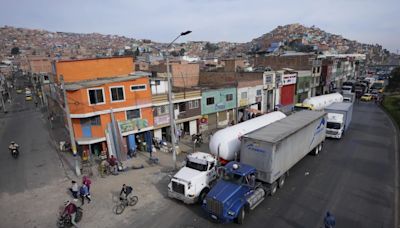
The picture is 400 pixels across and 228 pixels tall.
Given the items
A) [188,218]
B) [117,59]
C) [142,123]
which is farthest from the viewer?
[117,59]

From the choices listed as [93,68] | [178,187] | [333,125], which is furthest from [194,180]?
[333,125]

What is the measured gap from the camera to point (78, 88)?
68.0 feet

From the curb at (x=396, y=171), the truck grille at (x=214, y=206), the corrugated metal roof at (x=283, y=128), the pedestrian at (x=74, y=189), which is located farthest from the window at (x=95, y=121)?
the curb at (x=396, y=171)

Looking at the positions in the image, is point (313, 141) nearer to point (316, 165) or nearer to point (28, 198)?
point (316, 165)

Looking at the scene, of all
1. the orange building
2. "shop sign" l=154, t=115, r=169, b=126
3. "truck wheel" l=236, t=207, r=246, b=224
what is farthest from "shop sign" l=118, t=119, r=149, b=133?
"truck wheel" l=236, t=207, r=246, b=224

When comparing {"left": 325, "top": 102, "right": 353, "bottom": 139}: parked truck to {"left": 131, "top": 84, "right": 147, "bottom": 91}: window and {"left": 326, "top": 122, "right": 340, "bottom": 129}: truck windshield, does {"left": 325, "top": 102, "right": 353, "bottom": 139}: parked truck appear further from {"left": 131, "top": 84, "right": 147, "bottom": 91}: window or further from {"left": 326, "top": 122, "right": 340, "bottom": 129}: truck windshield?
{"left": 131, "top": 84, "right": 147, "bottom": 91}: window

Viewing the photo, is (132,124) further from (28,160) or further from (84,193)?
(28,160)

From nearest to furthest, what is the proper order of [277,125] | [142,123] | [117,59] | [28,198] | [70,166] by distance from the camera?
[28,198]
[277,125]
[70,166]
[142,123]
[117,59]

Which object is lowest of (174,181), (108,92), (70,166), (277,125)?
(70,166)

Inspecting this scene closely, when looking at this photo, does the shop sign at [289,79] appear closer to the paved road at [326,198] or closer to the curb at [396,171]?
the curb at [396,171]

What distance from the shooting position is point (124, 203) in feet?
48.7

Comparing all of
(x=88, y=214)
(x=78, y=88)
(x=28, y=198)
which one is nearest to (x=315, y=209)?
(x=88, y=214)

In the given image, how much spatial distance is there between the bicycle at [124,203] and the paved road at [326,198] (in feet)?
Result: 4.19

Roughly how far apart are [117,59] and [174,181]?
1693cm
